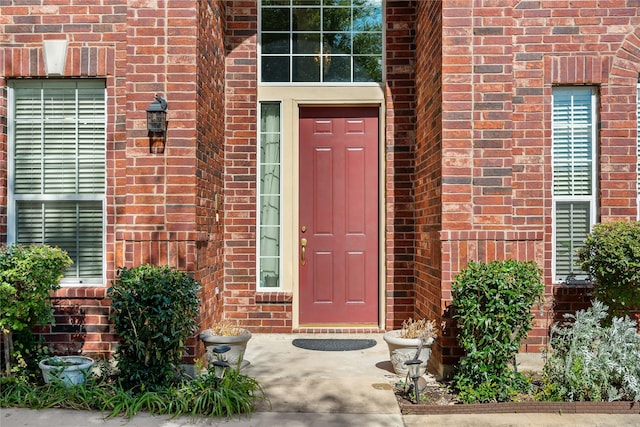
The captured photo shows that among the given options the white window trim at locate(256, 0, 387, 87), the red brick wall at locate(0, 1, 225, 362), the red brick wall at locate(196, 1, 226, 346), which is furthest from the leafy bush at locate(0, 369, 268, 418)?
the white window trim at locate(256, 0, 387, 87)

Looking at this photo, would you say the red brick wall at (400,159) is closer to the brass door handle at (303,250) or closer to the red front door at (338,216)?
the red front door at (338,216)

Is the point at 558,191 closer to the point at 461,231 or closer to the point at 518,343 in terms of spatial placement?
the point at 461,231

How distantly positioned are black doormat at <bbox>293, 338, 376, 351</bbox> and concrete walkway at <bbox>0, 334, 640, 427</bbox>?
0.58 metres

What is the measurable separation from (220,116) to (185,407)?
3.24m

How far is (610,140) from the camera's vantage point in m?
5.21

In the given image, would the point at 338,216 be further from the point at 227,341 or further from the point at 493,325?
the point at 493,325

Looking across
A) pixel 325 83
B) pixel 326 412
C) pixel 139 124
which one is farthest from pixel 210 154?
pixel 326 412

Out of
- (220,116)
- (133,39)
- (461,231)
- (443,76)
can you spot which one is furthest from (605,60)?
(133,39)

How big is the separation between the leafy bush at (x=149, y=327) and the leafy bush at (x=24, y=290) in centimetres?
55

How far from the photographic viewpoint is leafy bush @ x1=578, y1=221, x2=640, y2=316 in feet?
14.5

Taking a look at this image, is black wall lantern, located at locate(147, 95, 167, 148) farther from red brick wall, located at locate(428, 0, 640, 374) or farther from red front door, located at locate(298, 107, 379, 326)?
red brick wall, located at locate(428, 0, 640, 374)

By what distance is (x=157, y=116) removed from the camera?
15.3 feet

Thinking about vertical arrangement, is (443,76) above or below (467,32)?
below

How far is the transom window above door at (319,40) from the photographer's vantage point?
620 centimetres
